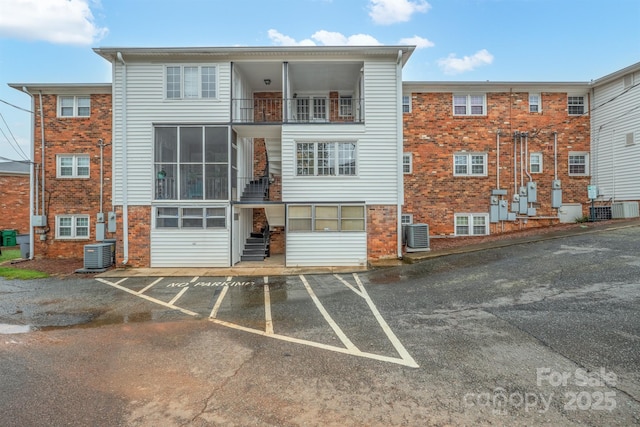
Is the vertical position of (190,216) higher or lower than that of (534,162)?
lower

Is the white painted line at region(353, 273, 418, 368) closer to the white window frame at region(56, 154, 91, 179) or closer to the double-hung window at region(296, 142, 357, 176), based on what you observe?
the double-hung window at region(296, 142, 357, 176)

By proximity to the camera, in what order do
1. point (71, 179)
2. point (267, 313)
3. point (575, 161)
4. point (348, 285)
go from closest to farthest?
point (267, 313) → point (348, 285) → point (71, 179) → point (575, 161)

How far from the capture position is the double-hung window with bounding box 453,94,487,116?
613 inches

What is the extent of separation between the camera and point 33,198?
14.7 meters

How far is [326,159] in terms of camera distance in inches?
486

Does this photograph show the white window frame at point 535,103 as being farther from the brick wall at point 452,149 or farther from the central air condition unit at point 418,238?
the central air condition unit at point 418,238

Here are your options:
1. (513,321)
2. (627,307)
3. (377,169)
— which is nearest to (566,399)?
(513,321)

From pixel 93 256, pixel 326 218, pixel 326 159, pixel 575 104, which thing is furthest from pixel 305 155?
pixel 575 104

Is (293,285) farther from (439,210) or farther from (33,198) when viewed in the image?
(33,198)

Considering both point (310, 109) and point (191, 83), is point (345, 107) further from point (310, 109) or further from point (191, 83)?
point (191, 83)

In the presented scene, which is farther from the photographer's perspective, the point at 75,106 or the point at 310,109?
the point at 310,109

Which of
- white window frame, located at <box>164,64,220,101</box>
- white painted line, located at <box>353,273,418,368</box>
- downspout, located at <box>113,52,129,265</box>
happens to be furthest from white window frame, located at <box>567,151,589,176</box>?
downspout, located at <box>113,52,129,265</box>

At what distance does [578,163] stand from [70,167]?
942 inches

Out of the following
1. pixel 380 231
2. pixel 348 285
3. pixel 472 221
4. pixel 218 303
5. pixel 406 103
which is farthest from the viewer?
pixel 472 221
